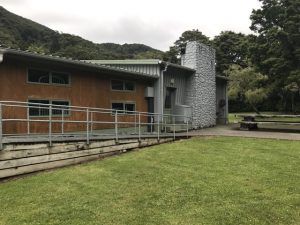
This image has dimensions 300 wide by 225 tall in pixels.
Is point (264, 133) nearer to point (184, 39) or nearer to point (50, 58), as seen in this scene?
point (50, 58)

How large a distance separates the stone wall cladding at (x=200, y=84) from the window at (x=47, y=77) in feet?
33.1

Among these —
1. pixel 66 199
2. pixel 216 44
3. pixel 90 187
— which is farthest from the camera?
pixel 216 44

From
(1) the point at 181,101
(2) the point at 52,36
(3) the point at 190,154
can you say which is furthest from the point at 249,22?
(2) the point at 52,36

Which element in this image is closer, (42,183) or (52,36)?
(42,183)

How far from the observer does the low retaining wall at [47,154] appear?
8.69 meters

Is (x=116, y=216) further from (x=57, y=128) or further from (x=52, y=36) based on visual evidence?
(x=52, y=36)

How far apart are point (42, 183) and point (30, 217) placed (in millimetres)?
2193

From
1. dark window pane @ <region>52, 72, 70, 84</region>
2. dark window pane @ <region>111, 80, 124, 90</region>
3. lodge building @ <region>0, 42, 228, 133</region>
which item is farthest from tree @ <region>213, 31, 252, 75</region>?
dark window pane @ <region>52, 72, 70, 84</region>

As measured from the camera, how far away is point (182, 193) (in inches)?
297

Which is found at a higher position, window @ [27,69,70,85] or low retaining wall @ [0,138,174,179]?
window @ [27,69,70,85]

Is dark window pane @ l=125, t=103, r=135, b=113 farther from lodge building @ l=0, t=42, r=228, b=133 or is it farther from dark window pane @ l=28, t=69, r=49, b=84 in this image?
dark window pane @ l=28, t=69, r=49, b=84

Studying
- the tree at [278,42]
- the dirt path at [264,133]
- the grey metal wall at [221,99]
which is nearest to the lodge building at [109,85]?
the dirt path at [264,133]

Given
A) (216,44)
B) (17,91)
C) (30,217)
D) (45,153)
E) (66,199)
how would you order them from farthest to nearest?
(216,44) < (17,91) < (45,153) < (66,199) < (30,217)

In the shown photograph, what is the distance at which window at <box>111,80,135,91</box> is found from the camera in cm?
1634
